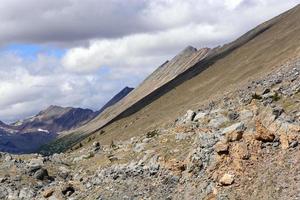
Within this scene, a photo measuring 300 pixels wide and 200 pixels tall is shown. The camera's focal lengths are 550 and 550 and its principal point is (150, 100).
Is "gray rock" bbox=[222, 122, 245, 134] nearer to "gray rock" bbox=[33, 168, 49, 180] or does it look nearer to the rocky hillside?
the rocky hillside

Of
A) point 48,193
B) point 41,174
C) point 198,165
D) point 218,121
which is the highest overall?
point 41,174

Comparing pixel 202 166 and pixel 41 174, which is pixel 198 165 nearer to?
pixel 202 166

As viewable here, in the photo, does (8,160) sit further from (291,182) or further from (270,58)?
(270,58)

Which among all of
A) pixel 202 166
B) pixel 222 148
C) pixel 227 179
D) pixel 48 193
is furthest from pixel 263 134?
pixel 48 193

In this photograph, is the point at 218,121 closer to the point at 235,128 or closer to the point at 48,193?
the point at 235,128

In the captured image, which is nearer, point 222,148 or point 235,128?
point 222,148

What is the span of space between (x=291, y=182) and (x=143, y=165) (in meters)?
12.4

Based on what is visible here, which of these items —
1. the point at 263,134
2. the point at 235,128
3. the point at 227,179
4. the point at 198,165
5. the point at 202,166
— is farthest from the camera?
the point at 235,128

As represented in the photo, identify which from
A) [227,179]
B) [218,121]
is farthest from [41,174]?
[227,179]

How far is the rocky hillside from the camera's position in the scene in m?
30.1

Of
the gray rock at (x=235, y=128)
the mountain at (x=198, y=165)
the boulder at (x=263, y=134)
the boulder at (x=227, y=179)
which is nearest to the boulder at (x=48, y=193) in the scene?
the mountain at (x=198, y=165)

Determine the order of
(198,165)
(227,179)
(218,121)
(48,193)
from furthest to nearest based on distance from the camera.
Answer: (48,193), (218,121), (198,165), (227,179)

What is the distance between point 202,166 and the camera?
33094 millimetres

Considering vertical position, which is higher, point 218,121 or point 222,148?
point 218,121
